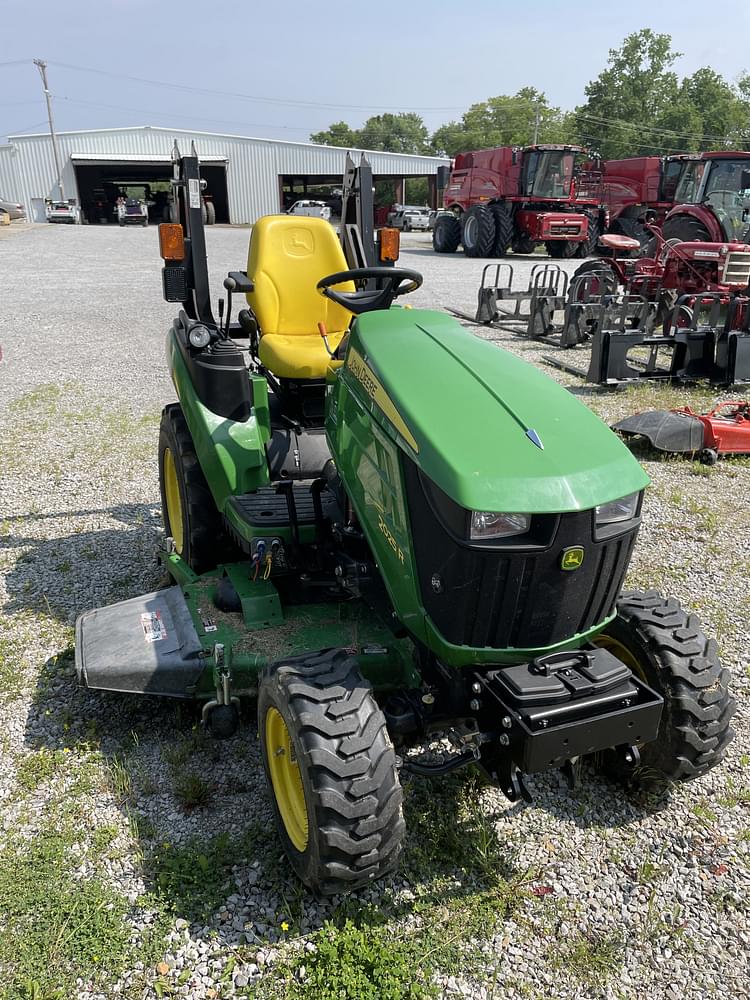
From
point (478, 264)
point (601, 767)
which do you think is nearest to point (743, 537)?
point (601, 767)

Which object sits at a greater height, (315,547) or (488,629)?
(488,629)

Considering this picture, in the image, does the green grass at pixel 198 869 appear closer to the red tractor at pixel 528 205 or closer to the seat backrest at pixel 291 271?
the seat backrest at pixel 291 271

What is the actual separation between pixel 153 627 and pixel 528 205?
779 inches

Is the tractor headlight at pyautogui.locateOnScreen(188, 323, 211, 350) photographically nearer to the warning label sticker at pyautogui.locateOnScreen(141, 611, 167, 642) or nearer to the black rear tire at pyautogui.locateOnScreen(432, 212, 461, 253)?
the warning label sticker at pyautogui.locateOnScreen(141, 611, 167, 642)

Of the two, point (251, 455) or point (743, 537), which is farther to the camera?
point (743, 537)

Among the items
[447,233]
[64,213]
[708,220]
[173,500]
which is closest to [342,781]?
[173,500]

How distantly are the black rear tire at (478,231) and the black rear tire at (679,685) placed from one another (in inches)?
749

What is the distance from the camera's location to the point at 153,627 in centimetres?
303

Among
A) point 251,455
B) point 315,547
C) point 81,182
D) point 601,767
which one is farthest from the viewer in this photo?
point 81,182

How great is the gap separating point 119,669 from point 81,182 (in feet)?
157

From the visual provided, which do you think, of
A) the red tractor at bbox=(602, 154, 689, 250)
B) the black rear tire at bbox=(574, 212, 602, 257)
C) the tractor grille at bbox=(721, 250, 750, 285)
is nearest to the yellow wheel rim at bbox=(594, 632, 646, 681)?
the tractor grille at bbox=(721, 250, 750, 285)

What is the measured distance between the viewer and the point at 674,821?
266 centimetres

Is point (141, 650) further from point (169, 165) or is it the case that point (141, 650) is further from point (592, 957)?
point (169, 165)

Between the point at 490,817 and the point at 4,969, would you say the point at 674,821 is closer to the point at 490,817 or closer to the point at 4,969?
the point at 490,817
